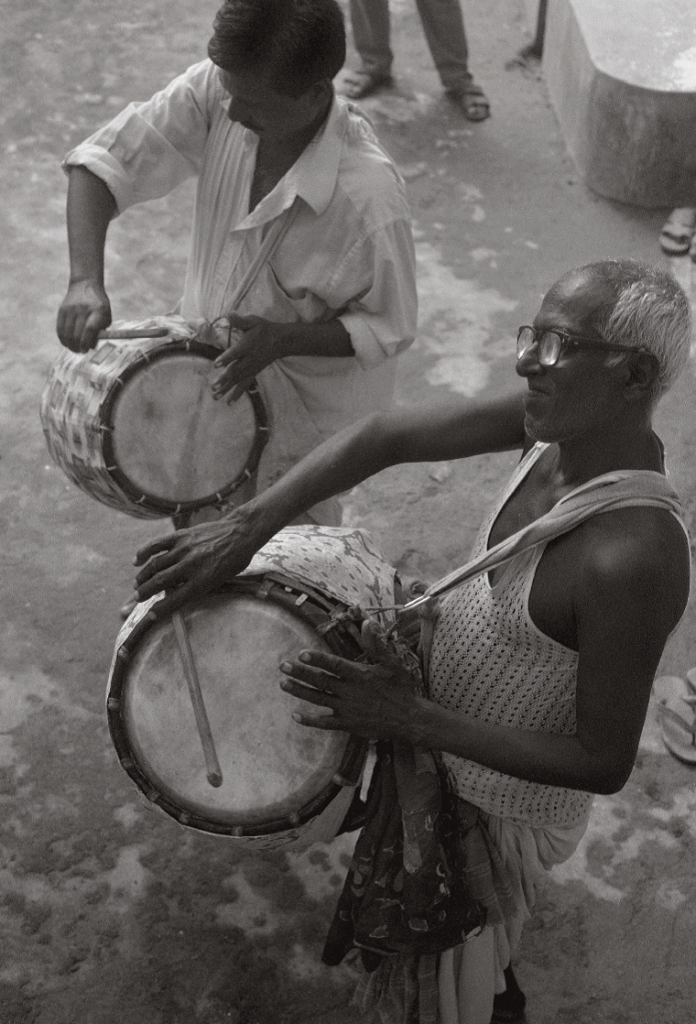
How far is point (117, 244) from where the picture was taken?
5266 millimetres

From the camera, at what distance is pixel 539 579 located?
2.01 m

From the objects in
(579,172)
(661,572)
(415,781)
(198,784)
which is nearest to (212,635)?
(198,784)

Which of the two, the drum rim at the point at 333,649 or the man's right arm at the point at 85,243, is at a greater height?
the man's right arm at the point at 85,243

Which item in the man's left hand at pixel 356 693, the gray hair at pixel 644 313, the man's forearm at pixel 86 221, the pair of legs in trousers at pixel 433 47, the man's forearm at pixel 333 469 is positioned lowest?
the pair of legs in trousers at pixel 433 47

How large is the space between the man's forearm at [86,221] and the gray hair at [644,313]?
1.40m

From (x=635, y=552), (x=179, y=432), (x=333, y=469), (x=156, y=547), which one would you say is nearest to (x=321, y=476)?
(x=333, y=469)

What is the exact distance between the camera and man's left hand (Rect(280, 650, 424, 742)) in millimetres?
1999

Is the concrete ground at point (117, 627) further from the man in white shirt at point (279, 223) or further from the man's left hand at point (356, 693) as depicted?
the man's left hand at point (356, 693)

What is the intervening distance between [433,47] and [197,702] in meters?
5.07

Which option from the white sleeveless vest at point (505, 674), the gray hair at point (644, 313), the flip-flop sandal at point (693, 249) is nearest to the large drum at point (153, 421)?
the white sleeveless vest at point (505, 674)

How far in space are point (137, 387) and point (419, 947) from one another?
1337 mm

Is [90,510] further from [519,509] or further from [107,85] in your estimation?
[107,85]

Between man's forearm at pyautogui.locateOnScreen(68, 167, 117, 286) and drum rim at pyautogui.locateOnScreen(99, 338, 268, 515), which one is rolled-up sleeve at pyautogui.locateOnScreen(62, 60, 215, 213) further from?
drum rim at pyautogui.locateOnScreen(99, 338, 268, 515)

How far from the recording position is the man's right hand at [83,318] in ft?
9.12
